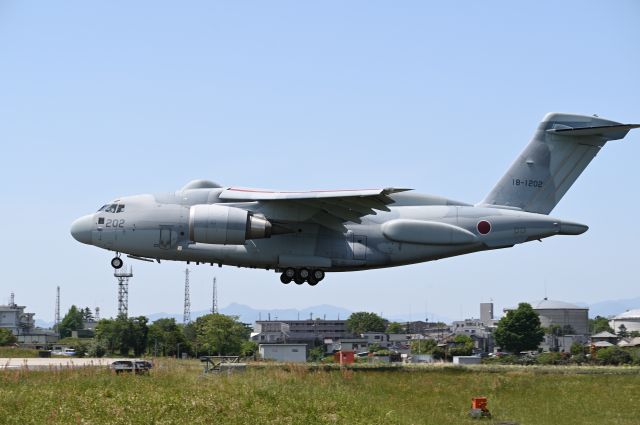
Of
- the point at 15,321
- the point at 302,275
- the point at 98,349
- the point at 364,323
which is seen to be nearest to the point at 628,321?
the point at 364,323

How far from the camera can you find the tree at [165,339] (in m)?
59.3

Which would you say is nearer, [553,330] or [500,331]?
[500,331]

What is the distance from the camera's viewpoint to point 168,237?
3578cm

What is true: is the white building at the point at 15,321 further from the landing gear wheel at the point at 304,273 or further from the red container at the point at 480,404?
the red container at the point at 480,404

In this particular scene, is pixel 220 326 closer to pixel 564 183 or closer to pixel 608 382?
pixel 564 183

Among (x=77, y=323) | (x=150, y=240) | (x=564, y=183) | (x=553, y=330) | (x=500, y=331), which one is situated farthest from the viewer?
(x=77, y=323)

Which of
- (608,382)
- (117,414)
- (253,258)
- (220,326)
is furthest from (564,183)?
(220,326)

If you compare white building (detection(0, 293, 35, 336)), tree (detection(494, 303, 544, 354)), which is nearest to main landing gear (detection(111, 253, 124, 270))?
tree (detection(494, 303, 544, 354))

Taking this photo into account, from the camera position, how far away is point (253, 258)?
36188mm

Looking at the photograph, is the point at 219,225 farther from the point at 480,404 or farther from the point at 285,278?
the point at 480,404

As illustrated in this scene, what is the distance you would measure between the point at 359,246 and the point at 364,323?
13173 cm

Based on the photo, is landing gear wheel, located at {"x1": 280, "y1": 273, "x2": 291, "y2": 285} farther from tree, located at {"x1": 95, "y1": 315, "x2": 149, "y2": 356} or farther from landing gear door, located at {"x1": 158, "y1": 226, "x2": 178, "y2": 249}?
tree, located at {"x1": 95, "y1": 315, "x2": 149, "y2": 356}

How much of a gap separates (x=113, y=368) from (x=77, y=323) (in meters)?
118

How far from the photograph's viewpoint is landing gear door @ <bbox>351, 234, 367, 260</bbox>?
121 feet
